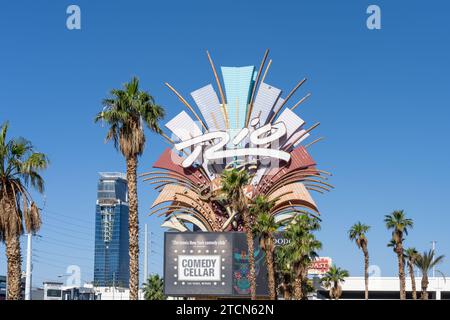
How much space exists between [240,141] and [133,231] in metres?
47.8

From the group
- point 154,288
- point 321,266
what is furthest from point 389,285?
point 154,288

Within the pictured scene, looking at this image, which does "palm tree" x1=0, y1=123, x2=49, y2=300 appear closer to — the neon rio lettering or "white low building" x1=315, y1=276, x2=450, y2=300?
the neon rio lettering

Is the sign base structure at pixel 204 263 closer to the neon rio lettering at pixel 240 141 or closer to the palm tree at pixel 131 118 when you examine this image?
the neon rio lettering at pixel 240 141

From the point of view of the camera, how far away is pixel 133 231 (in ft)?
133

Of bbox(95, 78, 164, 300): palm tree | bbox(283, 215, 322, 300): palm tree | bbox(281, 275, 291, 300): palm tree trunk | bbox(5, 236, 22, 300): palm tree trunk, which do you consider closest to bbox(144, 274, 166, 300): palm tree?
bbox(281, 275, 291, 300): palm tree trunk

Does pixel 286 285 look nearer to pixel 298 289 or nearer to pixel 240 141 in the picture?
pixel 240 141

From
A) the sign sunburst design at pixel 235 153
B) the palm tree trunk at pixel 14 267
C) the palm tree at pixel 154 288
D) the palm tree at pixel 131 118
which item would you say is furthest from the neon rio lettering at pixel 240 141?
the palm tree trunk at pixel 14 267

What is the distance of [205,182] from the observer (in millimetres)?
88812

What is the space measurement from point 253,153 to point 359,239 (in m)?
16.0

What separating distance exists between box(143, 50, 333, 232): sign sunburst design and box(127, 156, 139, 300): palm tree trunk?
145 feet

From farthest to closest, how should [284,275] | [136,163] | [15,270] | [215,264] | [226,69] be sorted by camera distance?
[226,69] < [284,275] < [215,264] < [136,163] < [15,270]

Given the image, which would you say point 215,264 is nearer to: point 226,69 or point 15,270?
point 226,69

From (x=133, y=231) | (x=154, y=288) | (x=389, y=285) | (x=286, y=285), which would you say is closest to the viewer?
(x=133, y=231)
